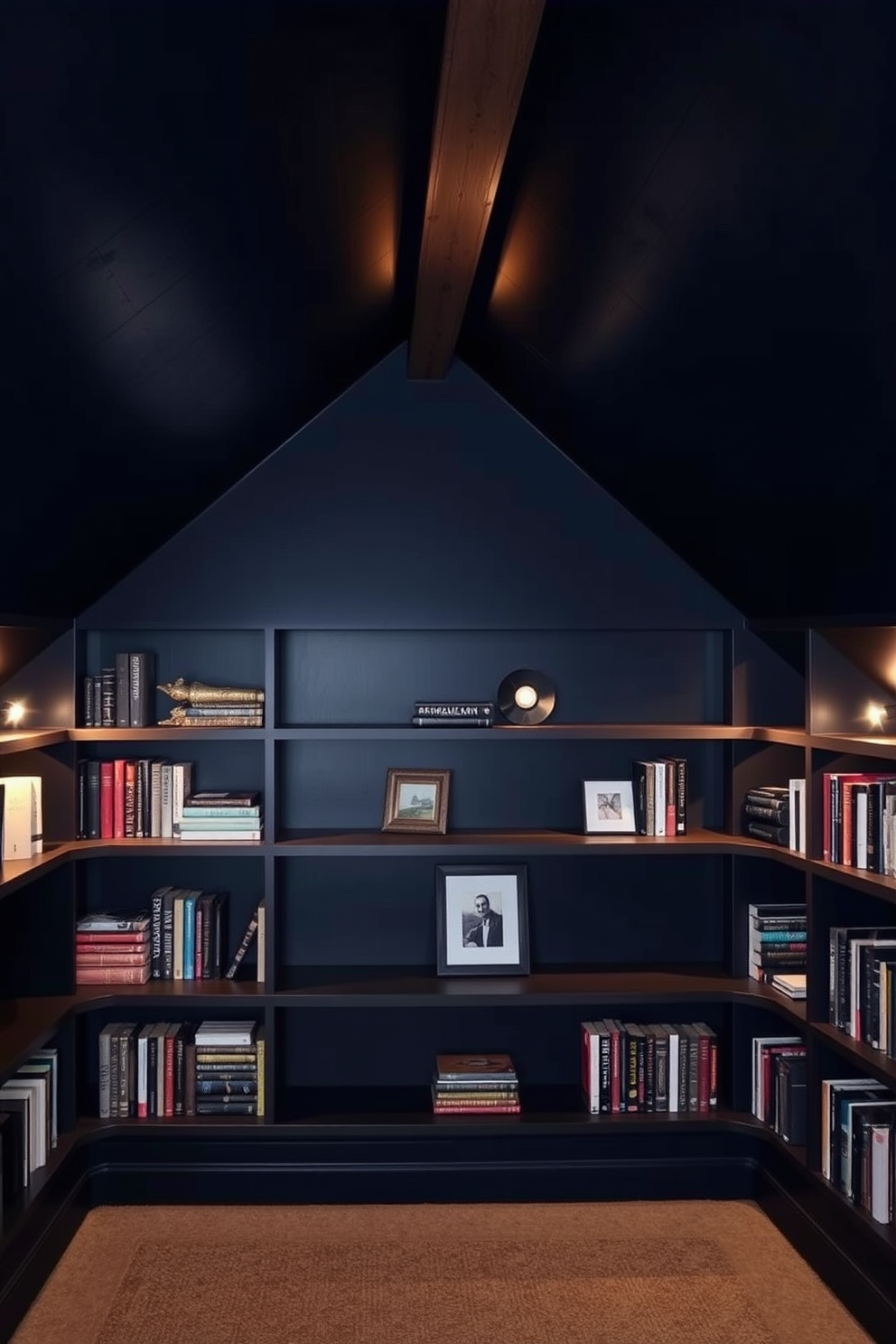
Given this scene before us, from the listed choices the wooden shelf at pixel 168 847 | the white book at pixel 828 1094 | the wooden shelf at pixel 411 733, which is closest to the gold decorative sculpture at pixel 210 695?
the wooden shelf at pixel 411 733

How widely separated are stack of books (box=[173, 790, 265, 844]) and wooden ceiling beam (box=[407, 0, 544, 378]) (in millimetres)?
1650

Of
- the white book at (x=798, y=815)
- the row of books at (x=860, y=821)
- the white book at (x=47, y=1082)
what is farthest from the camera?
the white book at (x=798, y=815)

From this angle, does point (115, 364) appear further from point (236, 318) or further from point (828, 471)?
point (828, 471)

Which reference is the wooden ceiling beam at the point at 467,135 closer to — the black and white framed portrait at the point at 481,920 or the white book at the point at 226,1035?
the black and white framed portrait at the point at 481,920

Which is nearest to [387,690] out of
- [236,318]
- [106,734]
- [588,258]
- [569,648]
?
[569,648]

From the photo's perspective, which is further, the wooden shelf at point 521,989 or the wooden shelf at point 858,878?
the wooden shelf at point 521,989

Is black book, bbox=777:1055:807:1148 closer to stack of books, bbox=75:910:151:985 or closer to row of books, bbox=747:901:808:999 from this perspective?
row of books, bbox=747:901:808:999

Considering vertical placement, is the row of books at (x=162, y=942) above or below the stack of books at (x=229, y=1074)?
above

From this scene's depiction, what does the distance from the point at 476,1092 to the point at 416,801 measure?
97 centimetres

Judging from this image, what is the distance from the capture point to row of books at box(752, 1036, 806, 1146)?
3684mm

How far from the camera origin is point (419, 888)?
4.29m

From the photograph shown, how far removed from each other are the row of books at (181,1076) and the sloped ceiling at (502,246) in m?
1.45

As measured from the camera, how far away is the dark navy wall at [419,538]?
13.6 feet

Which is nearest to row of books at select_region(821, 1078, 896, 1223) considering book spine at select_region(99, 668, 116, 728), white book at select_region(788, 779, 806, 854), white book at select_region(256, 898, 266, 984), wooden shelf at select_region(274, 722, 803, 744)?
white book at select_region(788, 779, 806, 854)
